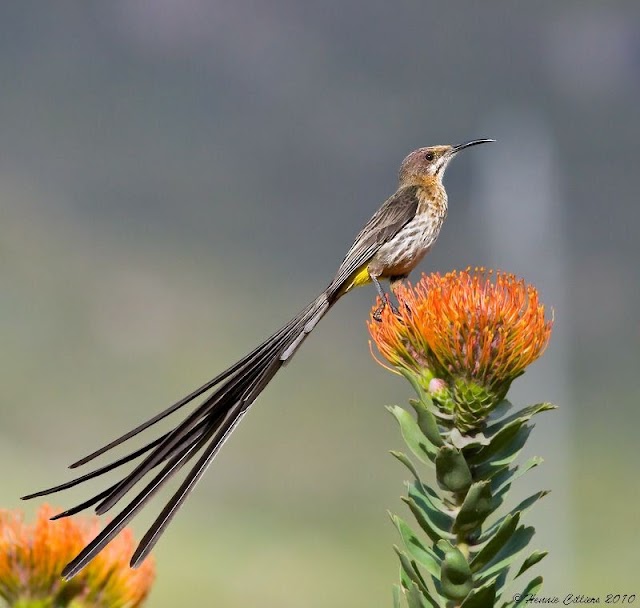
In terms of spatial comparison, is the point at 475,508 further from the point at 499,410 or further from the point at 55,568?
the point at 55,568

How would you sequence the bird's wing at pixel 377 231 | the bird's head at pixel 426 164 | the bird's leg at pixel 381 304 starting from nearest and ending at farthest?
the bird's leg at pixel 381 304, the bird's wing at pixel 377 231, the bird's head at pixel 426 164

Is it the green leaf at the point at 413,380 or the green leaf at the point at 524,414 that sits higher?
the green leaf at the point at 413,380

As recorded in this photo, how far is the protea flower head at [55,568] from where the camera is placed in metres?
0.73

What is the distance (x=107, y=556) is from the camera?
0.75 meters

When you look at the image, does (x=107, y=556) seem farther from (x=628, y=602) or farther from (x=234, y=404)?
(x=628, y=602)

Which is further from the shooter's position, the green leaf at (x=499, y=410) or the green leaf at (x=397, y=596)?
the green leaf at (x=499, y=410)

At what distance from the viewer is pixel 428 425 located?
70 cm

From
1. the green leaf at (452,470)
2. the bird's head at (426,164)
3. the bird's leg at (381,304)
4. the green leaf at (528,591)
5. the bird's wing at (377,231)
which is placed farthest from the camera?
the bird's head at (426,164)

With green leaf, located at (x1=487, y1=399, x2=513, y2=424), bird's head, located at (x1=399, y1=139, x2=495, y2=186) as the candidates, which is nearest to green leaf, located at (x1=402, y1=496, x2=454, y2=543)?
green leaf, located at (x1=487, y1=399, x2=513, y2=424)

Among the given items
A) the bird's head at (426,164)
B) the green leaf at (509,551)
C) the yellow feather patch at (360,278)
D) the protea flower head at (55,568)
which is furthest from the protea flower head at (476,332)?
the bird's head at (426,164)

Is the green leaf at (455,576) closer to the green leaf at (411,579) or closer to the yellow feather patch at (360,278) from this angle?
the green leaf at (411,579)

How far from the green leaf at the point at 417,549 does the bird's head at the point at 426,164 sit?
1.04 m

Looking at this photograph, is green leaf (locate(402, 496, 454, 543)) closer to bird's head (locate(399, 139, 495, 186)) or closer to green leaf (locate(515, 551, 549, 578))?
green leaf (locate(515, 551, 549, 578))

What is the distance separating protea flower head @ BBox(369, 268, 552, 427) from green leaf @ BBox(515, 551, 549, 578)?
151 mm
